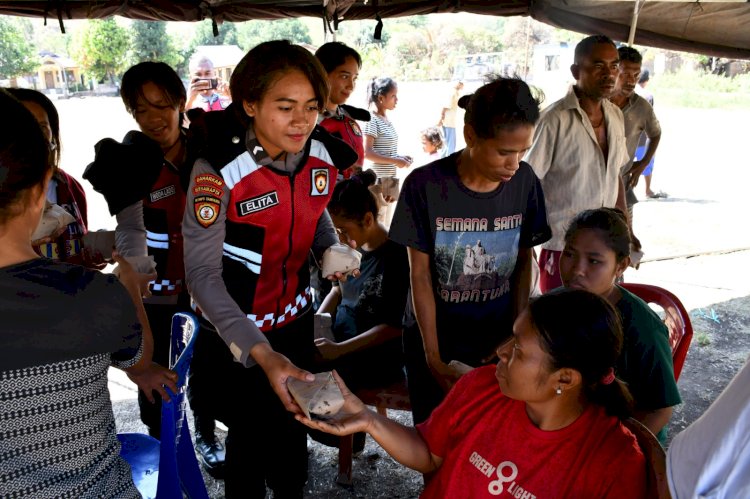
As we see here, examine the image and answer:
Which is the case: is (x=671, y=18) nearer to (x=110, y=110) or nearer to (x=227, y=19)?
(x=227, y=19)

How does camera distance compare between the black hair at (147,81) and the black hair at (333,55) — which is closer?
the black hair at (147,81)

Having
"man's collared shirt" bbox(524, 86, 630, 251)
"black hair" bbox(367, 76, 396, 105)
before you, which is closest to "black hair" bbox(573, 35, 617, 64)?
"man's collared shirt" bbox(524, 86, 630, 251)

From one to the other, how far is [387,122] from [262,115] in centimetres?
445

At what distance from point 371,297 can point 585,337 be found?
144cm

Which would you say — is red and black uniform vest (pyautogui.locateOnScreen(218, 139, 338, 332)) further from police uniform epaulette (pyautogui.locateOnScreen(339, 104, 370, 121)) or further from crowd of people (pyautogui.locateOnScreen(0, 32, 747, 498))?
police uniform epaulette (pyautogui.locateOnScreen(339, 104, 370, 121))

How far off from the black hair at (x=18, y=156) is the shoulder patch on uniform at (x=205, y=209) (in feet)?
1.98

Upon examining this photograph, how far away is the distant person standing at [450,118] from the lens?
350 inches

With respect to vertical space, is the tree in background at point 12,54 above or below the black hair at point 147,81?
above

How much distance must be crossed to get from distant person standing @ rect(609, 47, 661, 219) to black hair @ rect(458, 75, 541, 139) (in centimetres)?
273

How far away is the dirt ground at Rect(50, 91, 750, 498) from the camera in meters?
2.92

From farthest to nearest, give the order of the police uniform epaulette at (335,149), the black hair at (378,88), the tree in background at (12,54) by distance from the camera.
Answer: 1. the tree in background at (12,54)
2. the black hair at (378,88)
3. the police uniform epaulette at (335,149)

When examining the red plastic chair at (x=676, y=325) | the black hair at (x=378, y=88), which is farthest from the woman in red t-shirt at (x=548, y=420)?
the black hair at (x=378, y=88)

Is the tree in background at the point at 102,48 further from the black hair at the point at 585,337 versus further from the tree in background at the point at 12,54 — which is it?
the black hair at the point at 585,337

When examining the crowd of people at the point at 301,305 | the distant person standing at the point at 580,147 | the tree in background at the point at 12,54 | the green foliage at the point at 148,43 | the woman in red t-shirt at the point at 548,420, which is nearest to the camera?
A: the crowd of people at the point at 301,305
